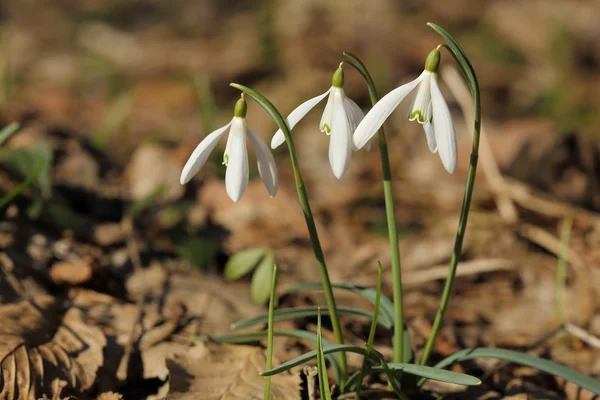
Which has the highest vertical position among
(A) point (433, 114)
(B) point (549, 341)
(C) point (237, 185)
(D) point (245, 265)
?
(A) point (433, 114)

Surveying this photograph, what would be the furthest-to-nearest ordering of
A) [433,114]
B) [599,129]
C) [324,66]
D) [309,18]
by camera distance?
[309,18] → [324,66] → [599,129] → [433,114]

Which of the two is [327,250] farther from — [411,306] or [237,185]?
[237,185]

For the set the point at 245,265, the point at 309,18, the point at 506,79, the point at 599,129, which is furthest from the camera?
the point at 309,18

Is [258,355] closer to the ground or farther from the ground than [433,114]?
closer to the ground

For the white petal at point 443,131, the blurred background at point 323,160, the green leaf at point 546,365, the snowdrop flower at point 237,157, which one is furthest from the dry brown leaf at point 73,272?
the white petal at point 443,131

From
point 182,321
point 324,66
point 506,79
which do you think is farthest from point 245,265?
point 506,79

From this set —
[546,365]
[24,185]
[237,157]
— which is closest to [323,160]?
[24,185]

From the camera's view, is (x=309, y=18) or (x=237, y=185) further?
(x=309, y=18)
